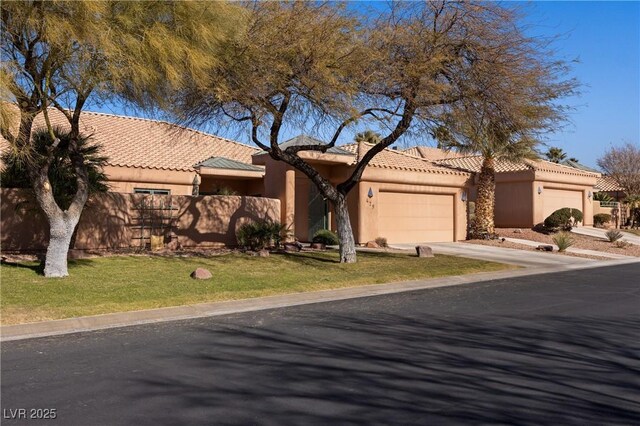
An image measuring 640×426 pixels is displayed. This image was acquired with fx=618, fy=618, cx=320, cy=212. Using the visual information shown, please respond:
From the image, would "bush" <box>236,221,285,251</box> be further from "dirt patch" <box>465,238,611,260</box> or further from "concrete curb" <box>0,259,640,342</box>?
"dirt patch" <box>465,238,611,260</box>

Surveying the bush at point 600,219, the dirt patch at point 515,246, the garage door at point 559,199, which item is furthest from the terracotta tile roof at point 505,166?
the dirt patch at point 515,246

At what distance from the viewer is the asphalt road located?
559cm

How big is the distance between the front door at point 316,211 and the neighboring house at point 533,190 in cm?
909

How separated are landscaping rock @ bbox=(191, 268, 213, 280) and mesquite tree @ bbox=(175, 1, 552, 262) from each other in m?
4.32

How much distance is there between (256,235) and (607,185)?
40488mm

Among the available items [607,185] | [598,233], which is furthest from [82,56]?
[607,185]

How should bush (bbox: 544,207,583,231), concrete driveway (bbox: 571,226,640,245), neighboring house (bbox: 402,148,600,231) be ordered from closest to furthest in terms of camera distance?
bush (bbox: 544,207,583,231) → concrete driveway (bbox: 571,226,640,245) → neighboring house (bbox: 402,148,600,231)

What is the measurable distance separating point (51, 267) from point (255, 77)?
6.69m

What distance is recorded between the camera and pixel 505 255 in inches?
936

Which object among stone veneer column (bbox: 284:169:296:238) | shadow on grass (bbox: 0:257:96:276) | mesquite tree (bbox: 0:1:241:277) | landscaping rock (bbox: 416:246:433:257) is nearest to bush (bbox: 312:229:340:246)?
stone veneer column (bbox: 284:169:296:238)

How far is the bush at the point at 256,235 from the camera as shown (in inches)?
847

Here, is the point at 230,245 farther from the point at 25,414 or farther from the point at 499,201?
the point at 499,201

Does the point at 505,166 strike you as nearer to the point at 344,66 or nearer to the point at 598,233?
the point at 598,233

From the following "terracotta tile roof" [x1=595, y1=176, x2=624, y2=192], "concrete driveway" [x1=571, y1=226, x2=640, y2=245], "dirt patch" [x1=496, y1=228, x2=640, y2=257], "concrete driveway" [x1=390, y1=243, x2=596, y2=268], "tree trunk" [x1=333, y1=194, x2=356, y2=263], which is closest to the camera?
"tree trunk" [x1=333, y1=194, x2=356, y2=263]
